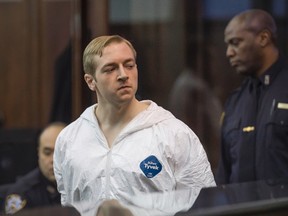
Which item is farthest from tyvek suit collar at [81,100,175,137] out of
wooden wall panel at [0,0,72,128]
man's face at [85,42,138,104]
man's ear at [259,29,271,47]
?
wooden wall panel at [0,0,72,128]

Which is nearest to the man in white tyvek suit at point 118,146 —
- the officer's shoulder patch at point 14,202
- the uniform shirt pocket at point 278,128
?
the officer's shoulder patch at point 14,202

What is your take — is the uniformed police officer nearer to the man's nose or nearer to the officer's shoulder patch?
the officer's shoulder patch

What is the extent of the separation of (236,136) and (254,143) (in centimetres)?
14

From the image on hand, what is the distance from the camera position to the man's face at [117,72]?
294 cm

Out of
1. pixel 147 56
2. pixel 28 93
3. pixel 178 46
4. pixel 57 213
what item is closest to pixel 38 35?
pixel 28 93

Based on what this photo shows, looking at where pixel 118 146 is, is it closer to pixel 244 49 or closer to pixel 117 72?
pixel 117 72

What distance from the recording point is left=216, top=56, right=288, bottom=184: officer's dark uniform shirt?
4.25m

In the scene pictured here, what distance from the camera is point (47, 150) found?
3.78 meters

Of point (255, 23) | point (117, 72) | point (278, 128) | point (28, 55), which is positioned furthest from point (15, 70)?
point (117, 72)

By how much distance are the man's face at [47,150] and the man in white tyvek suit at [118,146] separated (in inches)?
18.7

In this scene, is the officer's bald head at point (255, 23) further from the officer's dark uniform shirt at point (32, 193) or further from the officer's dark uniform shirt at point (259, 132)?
the officer's dark uniform shirt at point (32, 193)

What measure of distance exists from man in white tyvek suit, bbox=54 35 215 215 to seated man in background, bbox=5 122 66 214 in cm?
47

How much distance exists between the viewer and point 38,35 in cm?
509

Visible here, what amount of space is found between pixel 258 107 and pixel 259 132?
0.46ft
